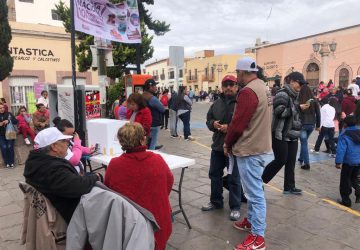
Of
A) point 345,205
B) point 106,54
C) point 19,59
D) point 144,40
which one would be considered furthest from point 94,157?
point 19,59

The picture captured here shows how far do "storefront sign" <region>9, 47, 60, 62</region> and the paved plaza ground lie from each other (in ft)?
46.0

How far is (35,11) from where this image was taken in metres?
26.0

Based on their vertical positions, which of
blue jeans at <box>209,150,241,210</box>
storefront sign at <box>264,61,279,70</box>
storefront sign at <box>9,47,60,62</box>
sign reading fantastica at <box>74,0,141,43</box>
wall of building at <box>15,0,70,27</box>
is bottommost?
blue jeans at <box>209,150,241,210</box>

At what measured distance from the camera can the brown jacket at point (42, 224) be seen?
237 centimetres

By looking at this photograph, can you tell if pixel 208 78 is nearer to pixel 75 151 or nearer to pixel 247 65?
pixel 75 151

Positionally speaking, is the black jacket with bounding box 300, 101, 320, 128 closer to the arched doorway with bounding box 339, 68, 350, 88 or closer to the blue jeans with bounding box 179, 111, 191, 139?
the blue jeans with bounding box 179, 111, 191, 139

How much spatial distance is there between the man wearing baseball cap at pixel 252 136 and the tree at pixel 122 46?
1135cm

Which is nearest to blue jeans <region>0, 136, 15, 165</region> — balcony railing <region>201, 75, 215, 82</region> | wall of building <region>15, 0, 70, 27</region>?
wall of building <region>15, 0, 70, 27</region>

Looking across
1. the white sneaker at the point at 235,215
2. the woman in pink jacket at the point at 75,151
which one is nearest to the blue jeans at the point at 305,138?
the white sneaker at the point at 235,215

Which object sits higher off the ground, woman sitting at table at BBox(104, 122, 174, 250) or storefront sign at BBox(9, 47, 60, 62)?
storefront sign at BBox(9, 47, 60, 62)

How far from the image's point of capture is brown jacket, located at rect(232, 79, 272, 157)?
3201mm

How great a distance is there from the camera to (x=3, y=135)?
7.44 metres

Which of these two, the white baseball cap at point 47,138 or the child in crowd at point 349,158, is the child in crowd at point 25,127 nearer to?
the white baseball cap at point 47,138

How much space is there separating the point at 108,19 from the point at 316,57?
33702 mm
